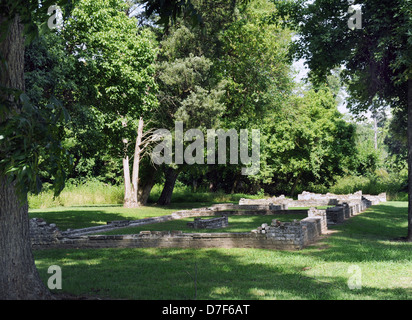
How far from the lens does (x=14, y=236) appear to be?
21.3ft

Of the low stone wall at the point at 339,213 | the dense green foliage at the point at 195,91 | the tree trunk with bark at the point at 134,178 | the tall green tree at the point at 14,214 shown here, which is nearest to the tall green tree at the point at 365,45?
the dense green foliage at the point at 195,91

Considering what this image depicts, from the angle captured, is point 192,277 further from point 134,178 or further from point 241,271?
point 134,178

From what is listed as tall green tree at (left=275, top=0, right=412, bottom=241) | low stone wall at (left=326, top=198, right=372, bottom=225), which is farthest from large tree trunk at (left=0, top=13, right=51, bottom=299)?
low stone wall at (left=326, top=198, right=372, bottom=225)

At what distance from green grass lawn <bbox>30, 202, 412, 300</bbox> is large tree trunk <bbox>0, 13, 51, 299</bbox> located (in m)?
0.92

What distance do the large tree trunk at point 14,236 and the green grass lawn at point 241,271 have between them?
918 millimetres

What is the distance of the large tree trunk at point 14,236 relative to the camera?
6.42 m

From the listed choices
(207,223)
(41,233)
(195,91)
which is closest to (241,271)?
(41,233)

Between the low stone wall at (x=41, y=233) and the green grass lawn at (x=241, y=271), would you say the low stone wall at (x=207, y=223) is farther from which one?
the low stone wall at (x=41, y=233)

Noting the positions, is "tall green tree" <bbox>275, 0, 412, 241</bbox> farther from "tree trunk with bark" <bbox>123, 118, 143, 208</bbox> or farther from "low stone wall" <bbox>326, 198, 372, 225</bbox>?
"tree trunk with bark" <bbox>123, 118, 143, 208</bbox>

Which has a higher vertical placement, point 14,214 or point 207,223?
point 14,214

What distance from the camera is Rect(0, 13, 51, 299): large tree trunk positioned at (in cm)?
642

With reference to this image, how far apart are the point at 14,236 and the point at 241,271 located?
→ 14.7ft

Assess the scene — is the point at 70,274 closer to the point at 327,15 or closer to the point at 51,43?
the point at 51,43
